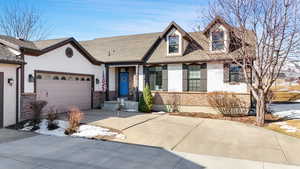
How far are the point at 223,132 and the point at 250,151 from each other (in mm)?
2317

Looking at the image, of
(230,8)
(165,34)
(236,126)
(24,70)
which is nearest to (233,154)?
(236,126)

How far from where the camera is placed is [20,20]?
82.2ft

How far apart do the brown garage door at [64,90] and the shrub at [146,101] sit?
385 centimetres

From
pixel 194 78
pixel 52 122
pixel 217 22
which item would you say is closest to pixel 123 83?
pixel 194 78

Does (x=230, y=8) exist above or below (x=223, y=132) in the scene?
above

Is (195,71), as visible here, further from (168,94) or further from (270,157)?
(270,157)

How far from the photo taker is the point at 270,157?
219 inches

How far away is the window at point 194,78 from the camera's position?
13562mm

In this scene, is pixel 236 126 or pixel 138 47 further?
pixel 138 47

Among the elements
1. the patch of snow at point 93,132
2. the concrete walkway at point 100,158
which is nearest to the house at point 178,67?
the patch of snow at point 93,132

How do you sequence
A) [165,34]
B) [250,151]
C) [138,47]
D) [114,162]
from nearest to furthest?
[114,162], [250,151], [165,34], [138,47]

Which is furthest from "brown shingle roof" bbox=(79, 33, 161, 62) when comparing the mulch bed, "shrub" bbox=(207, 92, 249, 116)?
"shrub" bbox=(207, 92, 249, 116)

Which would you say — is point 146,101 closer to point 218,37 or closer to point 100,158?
point 218,37

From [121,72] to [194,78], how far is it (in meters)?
6.19
